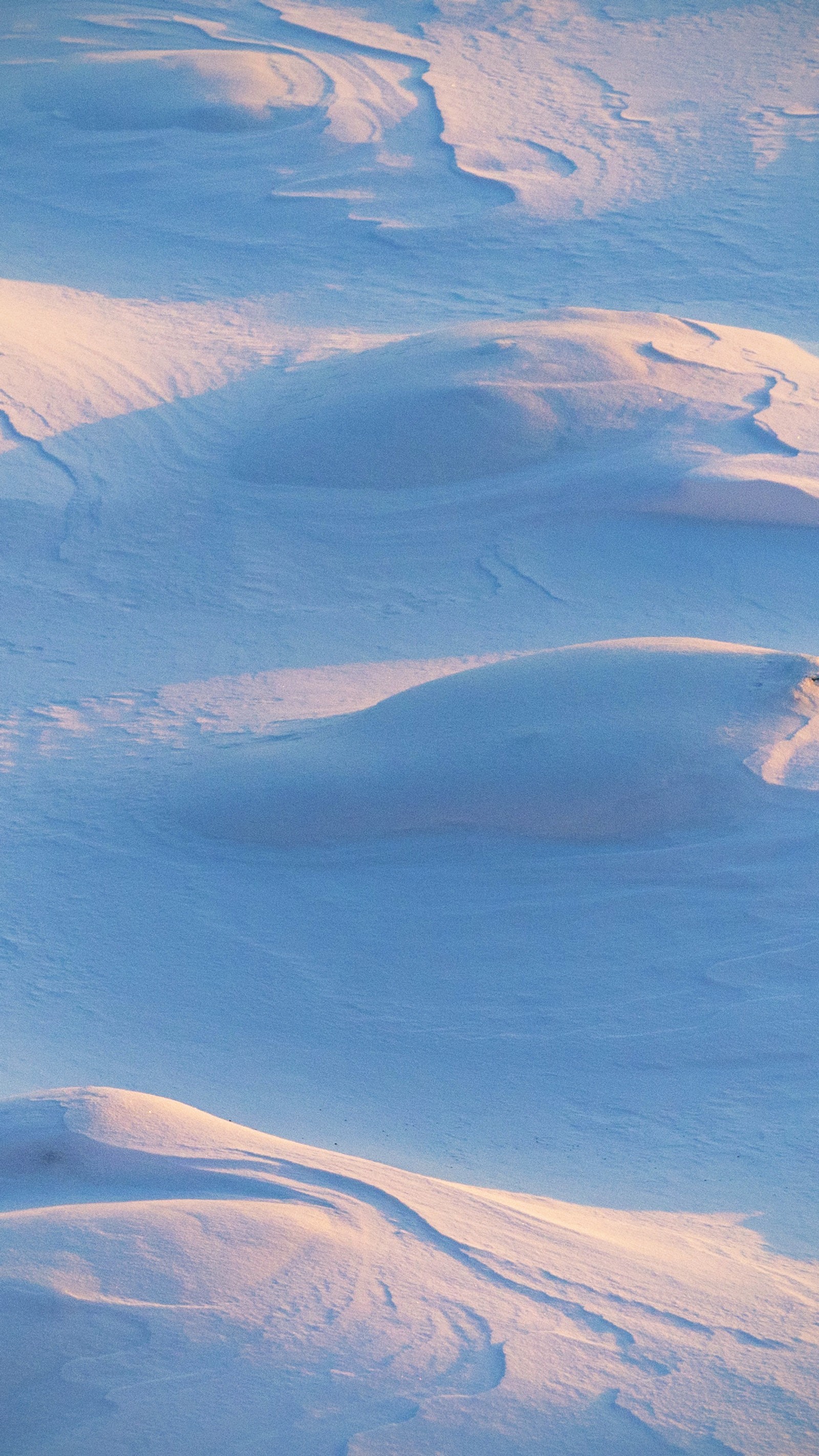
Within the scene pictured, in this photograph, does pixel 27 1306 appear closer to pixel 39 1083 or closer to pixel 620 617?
pixel 39 1083

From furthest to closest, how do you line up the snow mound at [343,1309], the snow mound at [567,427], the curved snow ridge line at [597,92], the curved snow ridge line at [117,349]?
the curved snow ridge line at [597,92]
the curved snow ridge line at [117,349]
the snow mound at [567,427]
the snow mound at [343,1309]

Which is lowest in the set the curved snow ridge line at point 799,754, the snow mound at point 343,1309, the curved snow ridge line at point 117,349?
the snow mound at point 343,1309

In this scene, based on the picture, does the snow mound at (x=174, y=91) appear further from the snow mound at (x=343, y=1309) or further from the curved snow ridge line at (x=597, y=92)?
the snow mound at (x=343, y=1309)

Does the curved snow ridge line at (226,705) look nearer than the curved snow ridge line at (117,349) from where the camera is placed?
Yes

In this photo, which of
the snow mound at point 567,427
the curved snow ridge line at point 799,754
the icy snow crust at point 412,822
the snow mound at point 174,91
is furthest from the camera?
the snow mound at point 174,91

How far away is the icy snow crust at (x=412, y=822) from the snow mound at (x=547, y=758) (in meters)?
0.01

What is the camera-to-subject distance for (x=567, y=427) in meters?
5.23

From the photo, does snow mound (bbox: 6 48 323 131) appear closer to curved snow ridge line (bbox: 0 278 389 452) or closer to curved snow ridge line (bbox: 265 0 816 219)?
curved snow ridge line (bbox: 265 0 816 219)

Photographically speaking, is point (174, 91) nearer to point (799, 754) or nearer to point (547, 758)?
point (547, 758)

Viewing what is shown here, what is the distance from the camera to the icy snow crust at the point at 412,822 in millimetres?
2238

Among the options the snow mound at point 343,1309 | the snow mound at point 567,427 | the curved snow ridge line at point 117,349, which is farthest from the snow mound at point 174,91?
the snow mound at point 343,1309

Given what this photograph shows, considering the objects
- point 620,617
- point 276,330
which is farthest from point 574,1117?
point 276,330

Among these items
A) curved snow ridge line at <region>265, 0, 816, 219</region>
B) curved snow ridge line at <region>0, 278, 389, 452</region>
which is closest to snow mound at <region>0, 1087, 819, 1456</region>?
curved snow ridge line at <region>0, 278, 389, 452</region>

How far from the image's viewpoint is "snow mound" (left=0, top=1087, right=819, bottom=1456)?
2096mm
